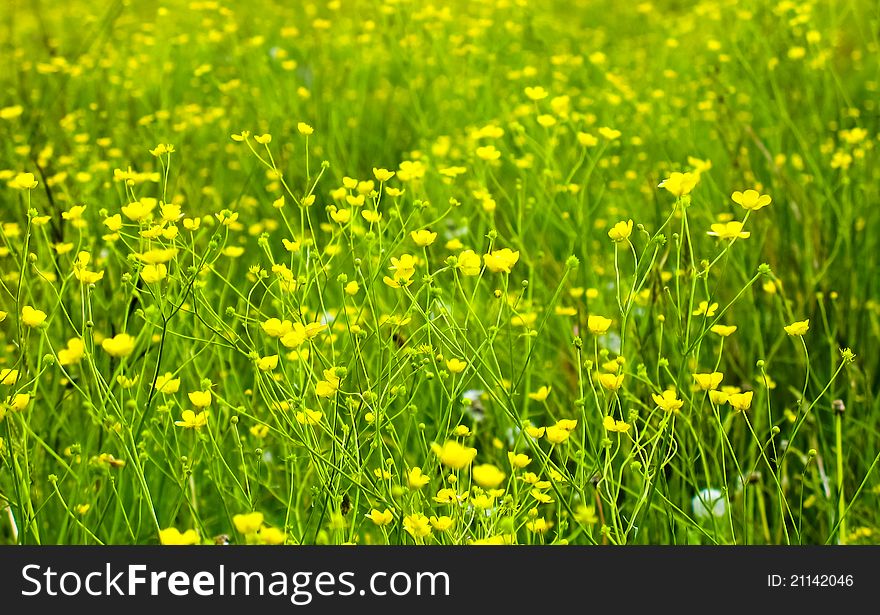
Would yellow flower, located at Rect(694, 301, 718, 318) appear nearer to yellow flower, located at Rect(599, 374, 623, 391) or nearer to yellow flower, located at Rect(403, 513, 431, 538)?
yellow flower, located at Rect(599, 374, 623, 391)

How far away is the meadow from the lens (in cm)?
121

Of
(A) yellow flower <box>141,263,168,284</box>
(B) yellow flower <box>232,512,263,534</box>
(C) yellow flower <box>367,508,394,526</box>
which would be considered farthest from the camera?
(A) yellow flower <box>141,263,168,284</box>

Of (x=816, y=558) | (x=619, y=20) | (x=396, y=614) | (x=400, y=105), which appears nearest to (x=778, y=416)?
(x=816, y=558)

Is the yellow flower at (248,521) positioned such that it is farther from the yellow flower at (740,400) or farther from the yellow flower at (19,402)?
the yellow flower at (740,400)

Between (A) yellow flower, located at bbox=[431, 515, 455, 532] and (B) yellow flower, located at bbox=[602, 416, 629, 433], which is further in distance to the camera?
(B) yellow flower, located at bbox=[602, 416, 629, 433]

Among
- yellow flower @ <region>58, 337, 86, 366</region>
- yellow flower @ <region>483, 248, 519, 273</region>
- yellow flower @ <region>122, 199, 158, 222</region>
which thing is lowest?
yellow flower @ <region>58, 337, 86, 366</region>

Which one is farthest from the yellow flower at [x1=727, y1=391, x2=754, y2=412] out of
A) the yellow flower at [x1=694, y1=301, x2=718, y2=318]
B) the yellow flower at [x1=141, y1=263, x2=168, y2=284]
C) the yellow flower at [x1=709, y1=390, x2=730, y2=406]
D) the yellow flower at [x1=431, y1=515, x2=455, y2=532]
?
the yellow flower at [x1=141, y1=263, x2=168, y2=284]

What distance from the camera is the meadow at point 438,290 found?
121 centimetres

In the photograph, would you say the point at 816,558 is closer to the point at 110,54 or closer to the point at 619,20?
the point at 110,54

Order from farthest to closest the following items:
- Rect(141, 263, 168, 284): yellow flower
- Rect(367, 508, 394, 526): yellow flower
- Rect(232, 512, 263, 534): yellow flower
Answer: Rect(141, 263, 168, 284): yellow flower → Rect(367, 508, 394, 526): yellow flower → Rect(232, 512, 263, 534): yellow flower

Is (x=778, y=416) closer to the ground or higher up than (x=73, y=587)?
higher up

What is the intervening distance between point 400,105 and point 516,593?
2.11 metres

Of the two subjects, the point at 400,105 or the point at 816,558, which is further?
the point at 400,105

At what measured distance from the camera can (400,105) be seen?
289cm
